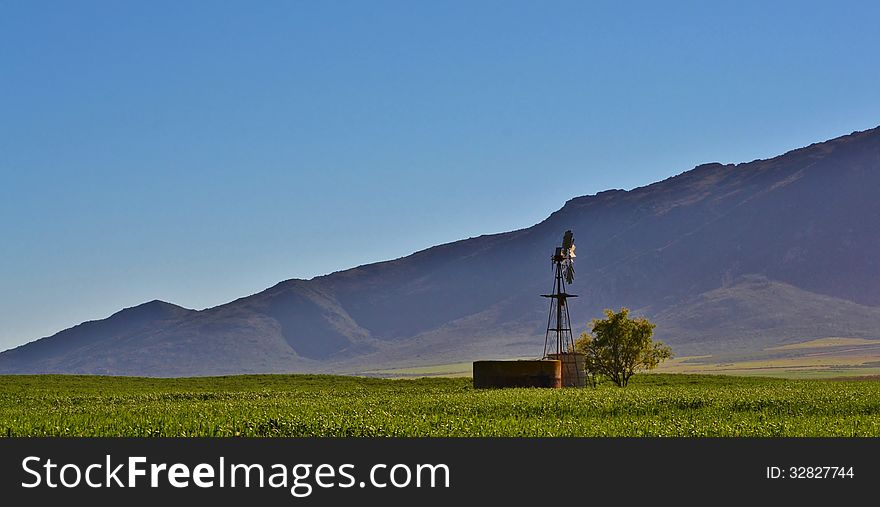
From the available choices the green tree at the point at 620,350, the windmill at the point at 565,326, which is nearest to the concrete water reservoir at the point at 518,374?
the windmill at the point at 565,326

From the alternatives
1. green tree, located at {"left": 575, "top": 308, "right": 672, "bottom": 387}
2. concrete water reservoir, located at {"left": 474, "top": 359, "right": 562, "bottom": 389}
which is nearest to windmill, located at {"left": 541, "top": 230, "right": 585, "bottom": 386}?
green tree, located at {"left": 575, "top": 308, "right": 672, "bottom": 387}

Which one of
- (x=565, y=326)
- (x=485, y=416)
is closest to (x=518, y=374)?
(x=565, y=326)

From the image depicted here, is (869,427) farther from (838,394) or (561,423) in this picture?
(838,394)

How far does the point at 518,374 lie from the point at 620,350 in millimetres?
19879

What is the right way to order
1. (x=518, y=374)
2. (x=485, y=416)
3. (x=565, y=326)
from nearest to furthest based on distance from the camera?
(x=485, y=416), (x=518, y=374), (x=565, y=326)

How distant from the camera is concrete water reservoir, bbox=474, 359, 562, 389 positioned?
75.0 metres

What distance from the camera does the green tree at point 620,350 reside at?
3637 inches

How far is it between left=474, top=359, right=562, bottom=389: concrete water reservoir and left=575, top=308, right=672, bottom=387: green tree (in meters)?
16.6

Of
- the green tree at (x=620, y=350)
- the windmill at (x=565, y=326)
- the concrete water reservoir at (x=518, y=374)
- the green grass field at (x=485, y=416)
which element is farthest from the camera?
the green tree at (x=620, y=350)

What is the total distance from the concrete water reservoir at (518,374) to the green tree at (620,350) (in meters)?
16.6

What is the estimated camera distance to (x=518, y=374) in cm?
7538

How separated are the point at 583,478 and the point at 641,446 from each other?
2441 mm

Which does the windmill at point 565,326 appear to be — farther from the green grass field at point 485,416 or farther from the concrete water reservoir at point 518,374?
the green grass field at point 485,416

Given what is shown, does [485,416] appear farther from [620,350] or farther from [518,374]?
[620,350]
